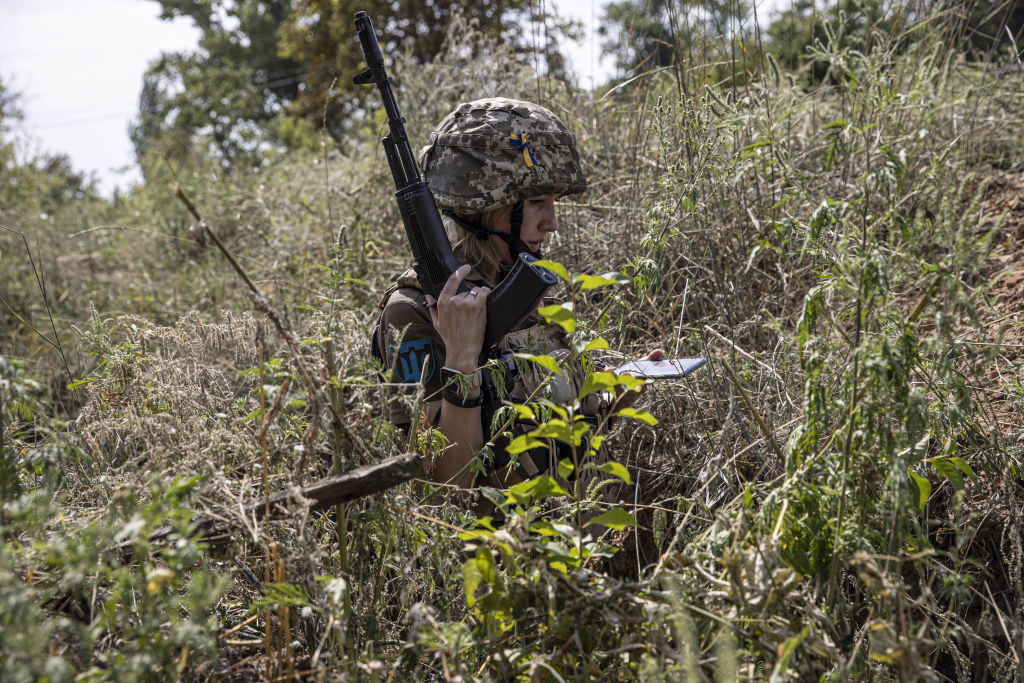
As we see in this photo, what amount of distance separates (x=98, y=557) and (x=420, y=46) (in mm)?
12441

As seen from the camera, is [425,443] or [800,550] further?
[425,443]

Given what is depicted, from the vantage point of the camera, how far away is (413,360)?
6.61 ft

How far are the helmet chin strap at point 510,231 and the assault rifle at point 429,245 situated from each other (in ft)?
0.54

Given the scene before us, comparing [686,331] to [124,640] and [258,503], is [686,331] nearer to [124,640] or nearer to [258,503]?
[258,503]

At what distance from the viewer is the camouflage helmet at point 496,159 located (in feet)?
7.39

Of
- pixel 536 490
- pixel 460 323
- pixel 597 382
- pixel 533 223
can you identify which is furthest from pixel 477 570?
pixel 533 223

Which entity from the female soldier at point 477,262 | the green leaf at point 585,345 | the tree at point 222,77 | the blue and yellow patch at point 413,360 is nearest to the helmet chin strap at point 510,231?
the female soldier at point 477,262

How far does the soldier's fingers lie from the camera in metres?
1.99

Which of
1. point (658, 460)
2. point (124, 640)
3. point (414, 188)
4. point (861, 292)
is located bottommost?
point (658, 460)

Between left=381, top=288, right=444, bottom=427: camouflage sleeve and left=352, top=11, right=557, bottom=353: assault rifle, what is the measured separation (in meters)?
0.07

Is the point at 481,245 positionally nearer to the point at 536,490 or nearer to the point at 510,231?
the point at 510,231

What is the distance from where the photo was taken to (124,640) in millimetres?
1205

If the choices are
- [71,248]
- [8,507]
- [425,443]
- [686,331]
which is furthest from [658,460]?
[71,248]

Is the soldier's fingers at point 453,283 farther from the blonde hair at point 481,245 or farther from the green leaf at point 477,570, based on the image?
the green leaf at point 477,570
